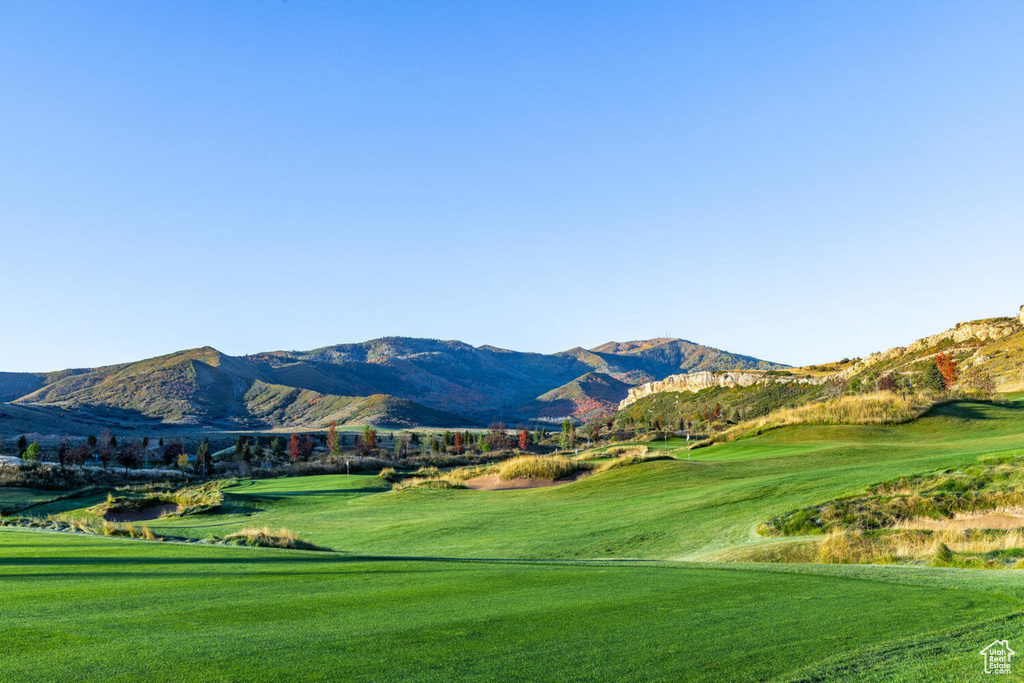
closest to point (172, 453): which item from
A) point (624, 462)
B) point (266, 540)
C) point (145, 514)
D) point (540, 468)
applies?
point (145, 514)

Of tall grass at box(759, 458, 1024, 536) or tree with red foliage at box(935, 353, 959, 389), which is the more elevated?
tree with red foliage at box(935, 353, 959, 389)

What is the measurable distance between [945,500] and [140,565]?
1559cm

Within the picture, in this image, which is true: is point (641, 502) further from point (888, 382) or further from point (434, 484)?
point (888, 382)

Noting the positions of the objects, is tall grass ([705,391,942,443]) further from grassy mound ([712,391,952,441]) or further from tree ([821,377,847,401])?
tree ([821,377,847,401])

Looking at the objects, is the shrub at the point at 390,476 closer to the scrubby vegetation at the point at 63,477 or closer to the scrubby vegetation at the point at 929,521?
the scrubby vegetation at the point at 63,477

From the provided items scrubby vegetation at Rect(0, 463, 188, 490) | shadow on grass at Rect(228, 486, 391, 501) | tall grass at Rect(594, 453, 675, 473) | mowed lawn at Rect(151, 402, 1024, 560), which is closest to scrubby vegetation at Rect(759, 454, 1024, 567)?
mowed lawn at Rect(151, 402, 1024, 560)

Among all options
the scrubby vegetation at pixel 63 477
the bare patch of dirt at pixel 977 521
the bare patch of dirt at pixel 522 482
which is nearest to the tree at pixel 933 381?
the bare patch of dirt at pixel 522 482

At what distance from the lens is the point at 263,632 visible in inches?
217

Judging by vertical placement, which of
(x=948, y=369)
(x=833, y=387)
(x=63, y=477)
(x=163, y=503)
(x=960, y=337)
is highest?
(x=960, y=337)

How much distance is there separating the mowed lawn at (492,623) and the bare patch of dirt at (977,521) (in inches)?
219

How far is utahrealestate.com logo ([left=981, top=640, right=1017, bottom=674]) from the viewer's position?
460 cm

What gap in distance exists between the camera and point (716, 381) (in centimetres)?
12512

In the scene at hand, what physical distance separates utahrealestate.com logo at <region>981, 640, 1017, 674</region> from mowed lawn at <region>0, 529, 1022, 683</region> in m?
0.09

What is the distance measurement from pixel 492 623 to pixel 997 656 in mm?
3617
